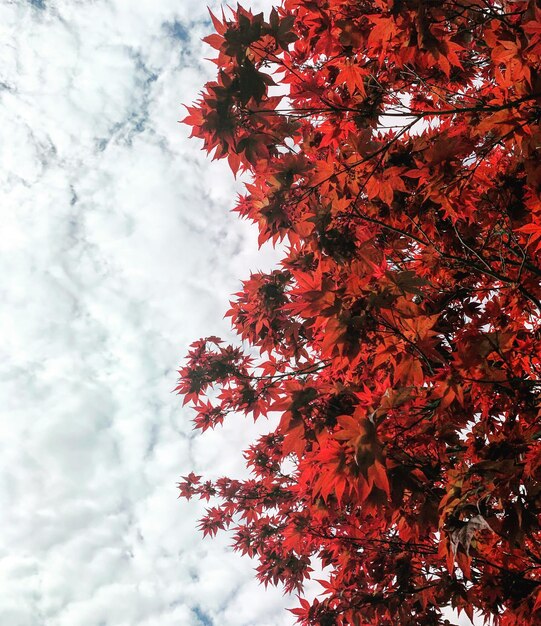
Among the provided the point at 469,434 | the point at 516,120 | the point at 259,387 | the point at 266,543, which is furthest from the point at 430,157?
the point at 266,543

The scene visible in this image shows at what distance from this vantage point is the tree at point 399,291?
190cm

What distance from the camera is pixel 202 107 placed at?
2201mm

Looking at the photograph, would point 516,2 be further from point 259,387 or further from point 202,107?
point 259,387

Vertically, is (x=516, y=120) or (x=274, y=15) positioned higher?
(x=274, y=15)

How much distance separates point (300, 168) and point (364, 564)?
13.2ft

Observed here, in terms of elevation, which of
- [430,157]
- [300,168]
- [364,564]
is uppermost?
[300,168]

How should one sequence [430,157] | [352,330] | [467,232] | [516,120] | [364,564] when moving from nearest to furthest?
[352,330], [516,120], [430,157], [467,232], [364,564]

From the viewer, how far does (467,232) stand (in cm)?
328

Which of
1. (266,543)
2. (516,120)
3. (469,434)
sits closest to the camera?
(516,120)

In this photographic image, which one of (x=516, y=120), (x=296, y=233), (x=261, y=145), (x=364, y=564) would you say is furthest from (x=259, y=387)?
(x=516, y=120)

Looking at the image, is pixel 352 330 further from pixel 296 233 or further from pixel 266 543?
pixel 266 543

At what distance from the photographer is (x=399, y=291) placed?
2109 millimetres

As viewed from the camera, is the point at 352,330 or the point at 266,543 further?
the point at 266,543

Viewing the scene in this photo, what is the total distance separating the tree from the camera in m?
1.90
